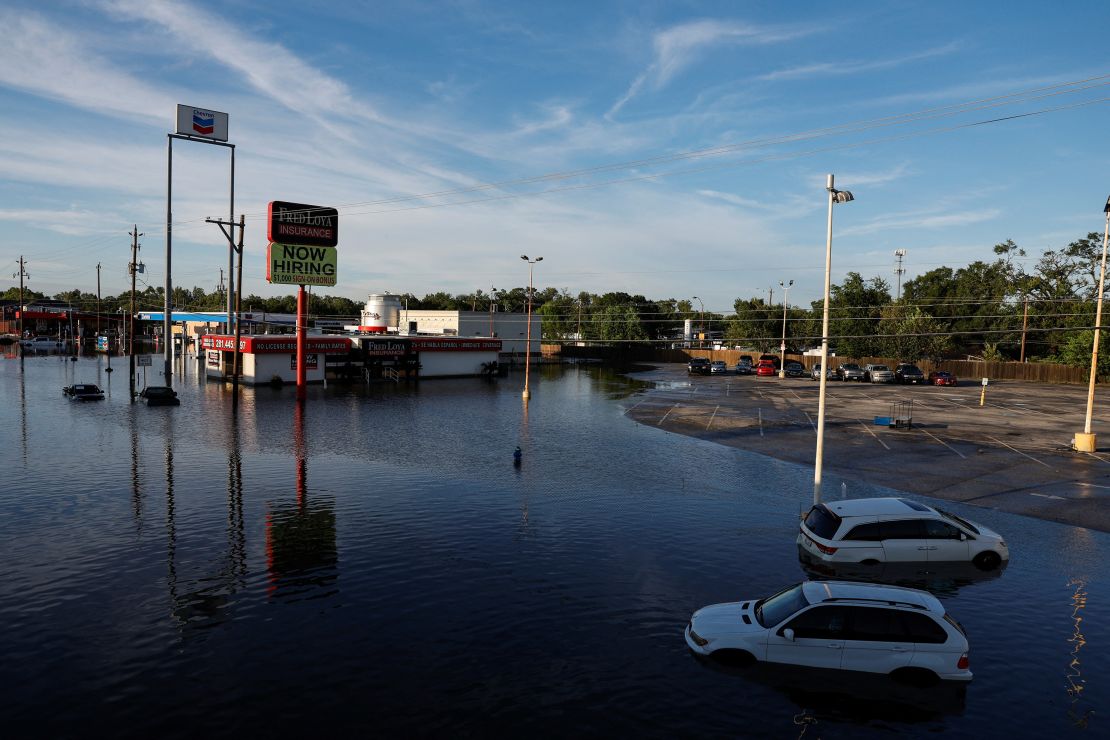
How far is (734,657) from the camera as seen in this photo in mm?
13680

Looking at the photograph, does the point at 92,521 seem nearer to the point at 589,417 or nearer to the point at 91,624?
the point at 91,624

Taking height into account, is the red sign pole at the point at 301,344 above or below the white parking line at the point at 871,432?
above

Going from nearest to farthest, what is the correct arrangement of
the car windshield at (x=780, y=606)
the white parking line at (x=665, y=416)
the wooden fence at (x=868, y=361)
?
the car windshield at (x=780, y=606) → the white parking line at (x=665, y=416) → the wooden fence at (x=868, y=361)

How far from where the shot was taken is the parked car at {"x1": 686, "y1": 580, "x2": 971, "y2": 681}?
12.9 m

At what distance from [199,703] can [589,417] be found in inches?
1516

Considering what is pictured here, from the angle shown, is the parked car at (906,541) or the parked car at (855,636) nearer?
the parked car at (855,636)

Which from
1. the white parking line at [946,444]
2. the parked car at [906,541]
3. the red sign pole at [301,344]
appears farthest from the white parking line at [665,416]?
the red sign pole at [301,344]

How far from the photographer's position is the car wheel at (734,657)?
1362 centimetres

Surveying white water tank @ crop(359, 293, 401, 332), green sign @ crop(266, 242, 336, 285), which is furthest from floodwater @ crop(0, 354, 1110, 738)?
white water tank @ crop(359, 293, 401, 332)

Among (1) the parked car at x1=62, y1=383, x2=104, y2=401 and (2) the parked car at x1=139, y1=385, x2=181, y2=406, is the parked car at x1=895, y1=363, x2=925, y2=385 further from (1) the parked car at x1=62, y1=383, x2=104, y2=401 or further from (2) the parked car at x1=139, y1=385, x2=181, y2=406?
(1) the parked car at x1=62, y1=383, x2=104, y2=401

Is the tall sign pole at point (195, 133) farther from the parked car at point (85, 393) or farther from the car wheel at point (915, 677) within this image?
the car wheel at point (915, 677)

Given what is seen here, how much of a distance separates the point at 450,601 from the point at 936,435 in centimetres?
3623

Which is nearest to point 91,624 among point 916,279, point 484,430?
point 484,430

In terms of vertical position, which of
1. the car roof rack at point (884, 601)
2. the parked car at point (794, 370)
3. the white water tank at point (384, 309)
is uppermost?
the white water tank at point (384, 309)
